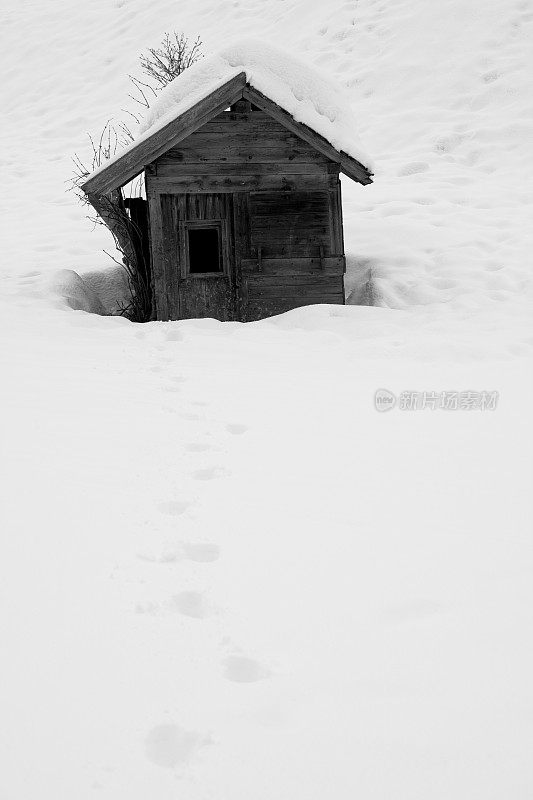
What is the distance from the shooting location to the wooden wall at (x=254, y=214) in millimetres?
9680

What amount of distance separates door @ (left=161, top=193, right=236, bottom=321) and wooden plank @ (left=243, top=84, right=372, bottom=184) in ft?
3.63

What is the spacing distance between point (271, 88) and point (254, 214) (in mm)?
1446

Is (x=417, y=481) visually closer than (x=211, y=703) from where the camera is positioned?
No

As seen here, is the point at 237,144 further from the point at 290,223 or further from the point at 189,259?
the point at 189,259

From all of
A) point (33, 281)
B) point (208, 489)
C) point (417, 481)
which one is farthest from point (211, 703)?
point (33, 281)

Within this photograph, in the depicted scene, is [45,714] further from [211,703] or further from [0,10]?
[0,10]

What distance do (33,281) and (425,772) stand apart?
9.95 metres

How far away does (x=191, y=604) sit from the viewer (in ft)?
9.44

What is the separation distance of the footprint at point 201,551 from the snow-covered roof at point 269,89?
6869 mm

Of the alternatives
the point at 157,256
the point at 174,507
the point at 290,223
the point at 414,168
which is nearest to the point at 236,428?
the point at 174,507

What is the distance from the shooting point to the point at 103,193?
9086 mm

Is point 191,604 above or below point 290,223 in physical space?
below

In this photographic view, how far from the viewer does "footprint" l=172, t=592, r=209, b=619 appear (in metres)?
2.82

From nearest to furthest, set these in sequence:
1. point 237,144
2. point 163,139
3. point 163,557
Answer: point 163,557 → point 163,139 → point 237,144
